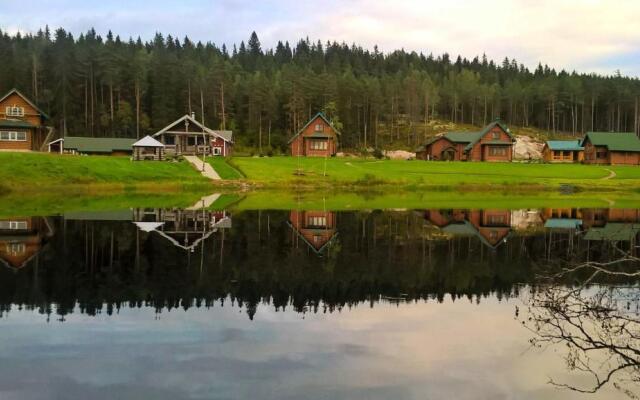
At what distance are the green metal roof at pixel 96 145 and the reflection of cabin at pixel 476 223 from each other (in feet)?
189

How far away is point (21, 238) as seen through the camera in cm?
2717

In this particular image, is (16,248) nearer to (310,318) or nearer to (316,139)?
(310,318)

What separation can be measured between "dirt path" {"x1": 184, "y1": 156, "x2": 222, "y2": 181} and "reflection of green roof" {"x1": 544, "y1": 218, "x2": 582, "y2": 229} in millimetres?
41612

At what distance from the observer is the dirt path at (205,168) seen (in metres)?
70.5

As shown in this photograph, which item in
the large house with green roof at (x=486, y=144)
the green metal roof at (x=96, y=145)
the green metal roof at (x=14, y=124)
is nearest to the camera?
the green metal roof at (x=14, y=124)

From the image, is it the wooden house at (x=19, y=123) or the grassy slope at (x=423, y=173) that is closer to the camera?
the grassy slope at (x=423, y=173)

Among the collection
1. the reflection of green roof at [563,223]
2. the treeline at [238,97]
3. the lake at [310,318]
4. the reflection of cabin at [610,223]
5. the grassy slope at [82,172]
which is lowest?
the lake at [310,318]

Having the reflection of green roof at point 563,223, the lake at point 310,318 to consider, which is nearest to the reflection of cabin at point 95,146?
the lake at point 310,318

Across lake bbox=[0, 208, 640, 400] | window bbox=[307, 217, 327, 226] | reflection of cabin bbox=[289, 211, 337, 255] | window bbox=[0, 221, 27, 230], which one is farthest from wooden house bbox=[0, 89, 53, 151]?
window bbox=[307, 217, 327, 226]

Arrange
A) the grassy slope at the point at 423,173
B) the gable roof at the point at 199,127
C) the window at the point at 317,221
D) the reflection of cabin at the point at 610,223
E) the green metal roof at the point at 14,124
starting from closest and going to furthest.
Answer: the reflection of cabin at the point at 610,223
the window at the point at 317,221
the grassy slope at the point at 423,173
the green metal roof at the point at 14,124
the gable roof at the point at 199,127

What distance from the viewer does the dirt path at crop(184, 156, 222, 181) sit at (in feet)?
231

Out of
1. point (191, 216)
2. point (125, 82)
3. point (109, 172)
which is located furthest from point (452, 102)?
point (191, 216)

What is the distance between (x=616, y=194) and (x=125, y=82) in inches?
3367

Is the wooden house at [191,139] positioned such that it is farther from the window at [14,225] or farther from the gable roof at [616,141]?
the gable roof at [616,141]
